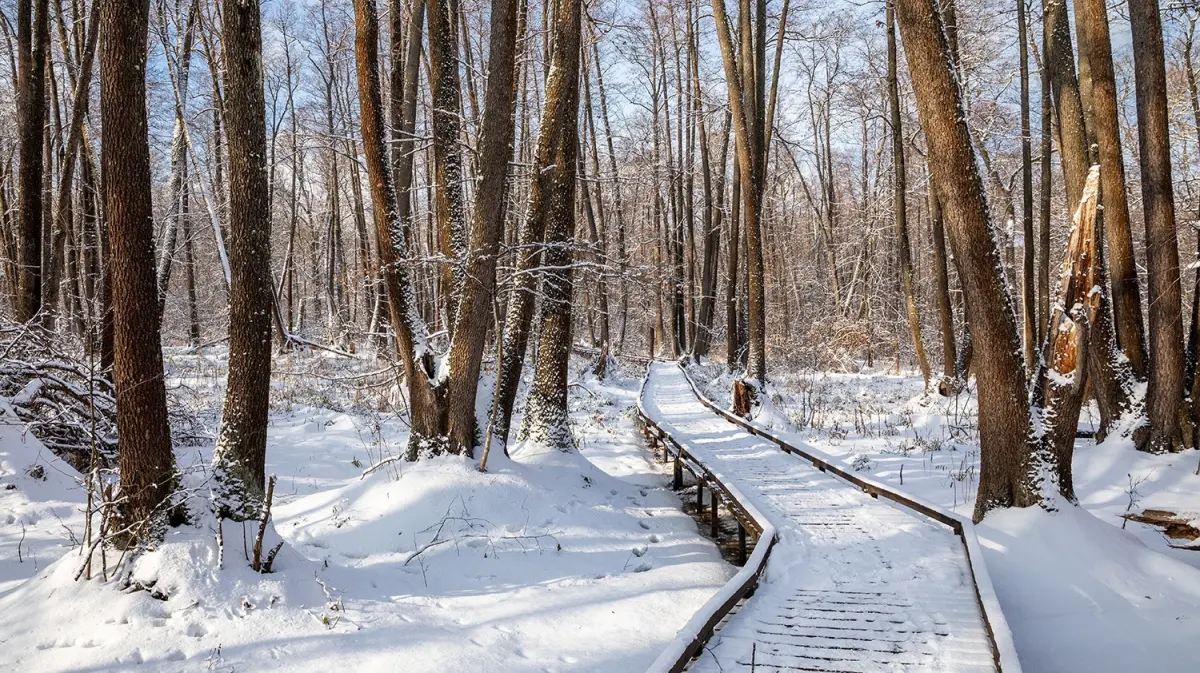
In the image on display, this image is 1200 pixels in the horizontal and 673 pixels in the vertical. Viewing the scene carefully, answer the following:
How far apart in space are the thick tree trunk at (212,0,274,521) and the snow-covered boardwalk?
143 inches

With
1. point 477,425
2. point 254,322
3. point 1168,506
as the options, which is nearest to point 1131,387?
point 1168,506

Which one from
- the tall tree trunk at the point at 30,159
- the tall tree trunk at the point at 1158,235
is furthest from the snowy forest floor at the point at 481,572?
the tall tree trunk at the point at 30,159

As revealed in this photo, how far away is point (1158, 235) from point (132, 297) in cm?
1115

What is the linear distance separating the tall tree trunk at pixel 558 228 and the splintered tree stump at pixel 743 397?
6192mm

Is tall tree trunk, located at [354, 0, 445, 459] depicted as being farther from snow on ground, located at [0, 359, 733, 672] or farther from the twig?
the twig

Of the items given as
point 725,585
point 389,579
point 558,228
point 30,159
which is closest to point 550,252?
point 558,228

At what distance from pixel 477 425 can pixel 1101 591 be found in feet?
19.4

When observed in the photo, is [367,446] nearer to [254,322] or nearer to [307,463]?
[307,463]

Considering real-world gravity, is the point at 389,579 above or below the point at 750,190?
below

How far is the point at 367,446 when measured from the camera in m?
10.0

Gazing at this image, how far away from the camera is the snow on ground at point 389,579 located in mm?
3930

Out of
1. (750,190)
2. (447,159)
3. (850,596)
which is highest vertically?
(750,190)

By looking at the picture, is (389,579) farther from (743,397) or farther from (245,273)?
(743,397)

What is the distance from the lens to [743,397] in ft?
46.6
